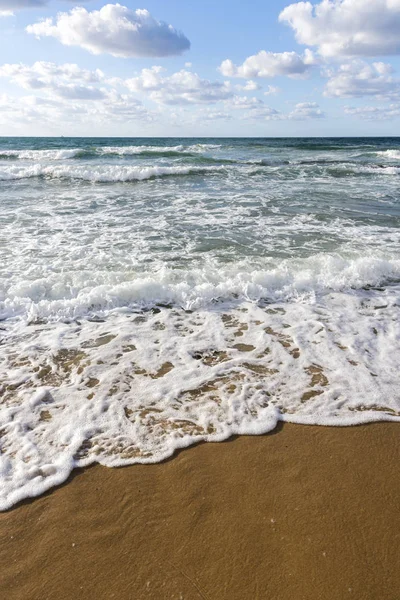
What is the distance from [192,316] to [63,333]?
150cm

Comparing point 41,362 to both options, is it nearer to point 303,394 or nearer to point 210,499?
point 210,499

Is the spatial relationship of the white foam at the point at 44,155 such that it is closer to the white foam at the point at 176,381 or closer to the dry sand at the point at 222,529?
the white foam at the point at 176,381

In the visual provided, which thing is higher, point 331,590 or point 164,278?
point 164,278

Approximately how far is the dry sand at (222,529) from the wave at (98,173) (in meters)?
15.2

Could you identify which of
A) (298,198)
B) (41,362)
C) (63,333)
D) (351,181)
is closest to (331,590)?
(41,362)

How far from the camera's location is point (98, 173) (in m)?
16.9

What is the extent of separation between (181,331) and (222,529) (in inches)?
93.0

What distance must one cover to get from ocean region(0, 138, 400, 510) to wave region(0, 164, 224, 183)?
7416 mm

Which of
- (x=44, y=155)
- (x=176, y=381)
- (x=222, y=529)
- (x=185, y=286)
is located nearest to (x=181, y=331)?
(x=176, y=381)

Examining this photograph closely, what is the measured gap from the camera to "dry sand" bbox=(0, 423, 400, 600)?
193 cm

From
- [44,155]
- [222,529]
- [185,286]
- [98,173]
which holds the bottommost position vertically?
[222,529]

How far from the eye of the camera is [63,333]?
14.0 feet

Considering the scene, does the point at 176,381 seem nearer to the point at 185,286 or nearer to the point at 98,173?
the point at 185,286

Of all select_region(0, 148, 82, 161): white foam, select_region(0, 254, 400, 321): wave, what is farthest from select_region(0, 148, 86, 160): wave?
select_region(0, 254, 400, 321): wave
